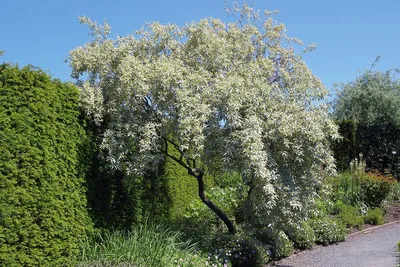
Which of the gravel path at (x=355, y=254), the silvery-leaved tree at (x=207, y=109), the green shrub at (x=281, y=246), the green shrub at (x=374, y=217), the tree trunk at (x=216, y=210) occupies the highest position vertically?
the silvery-leaved tree at (x=207, y=109)

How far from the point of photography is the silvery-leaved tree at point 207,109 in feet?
26.4

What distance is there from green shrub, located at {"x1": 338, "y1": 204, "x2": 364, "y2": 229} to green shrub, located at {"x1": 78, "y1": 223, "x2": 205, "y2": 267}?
606 cm

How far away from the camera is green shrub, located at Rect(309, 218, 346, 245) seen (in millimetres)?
11500

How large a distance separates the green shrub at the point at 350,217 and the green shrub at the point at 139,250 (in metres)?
6.06

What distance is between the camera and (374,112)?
22.6 meters

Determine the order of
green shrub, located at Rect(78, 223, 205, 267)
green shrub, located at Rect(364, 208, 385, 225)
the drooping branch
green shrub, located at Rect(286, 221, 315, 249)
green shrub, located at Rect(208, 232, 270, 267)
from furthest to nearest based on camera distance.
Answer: green shrub, located at Rect(364, 208, 385, 225), green shrub, located at Rect(286, 221, 315, 249), the drooping branch, green shrub, located at Rect(208, 232, 270, 267), green shrub, located at Rect(78, 223, 205, 267)

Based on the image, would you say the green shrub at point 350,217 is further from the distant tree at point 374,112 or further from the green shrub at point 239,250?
the distant tree at point 374,112

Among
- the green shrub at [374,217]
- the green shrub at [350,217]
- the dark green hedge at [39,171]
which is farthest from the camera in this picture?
the green shrub at [374,217]

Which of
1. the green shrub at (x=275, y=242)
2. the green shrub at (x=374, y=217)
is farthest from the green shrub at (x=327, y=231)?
the green shrub at (x=374, y=217)

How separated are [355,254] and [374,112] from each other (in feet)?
44.7

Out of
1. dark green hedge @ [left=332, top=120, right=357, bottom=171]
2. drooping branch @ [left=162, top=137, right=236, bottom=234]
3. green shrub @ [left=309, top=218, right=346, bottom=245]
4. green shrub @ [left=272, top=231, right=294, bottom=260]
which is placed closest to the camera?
drooping branch @ [left=162, top=137, right=236, bottom=234]

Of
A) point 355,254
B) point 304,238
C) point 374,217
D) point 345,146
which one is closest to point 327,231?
Answer: point 304,238

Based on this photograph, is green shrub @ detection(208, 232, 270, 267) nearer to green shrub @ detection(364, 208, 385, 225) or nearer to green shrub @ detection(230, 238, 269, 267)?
green shrub @ detection(230, 238, 269, 267)

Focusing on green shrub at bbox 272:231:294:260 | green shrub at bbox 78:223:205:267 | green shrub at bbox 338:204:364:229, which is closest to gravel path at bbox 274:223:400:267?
green shrub at bbox 272:231:294:260
